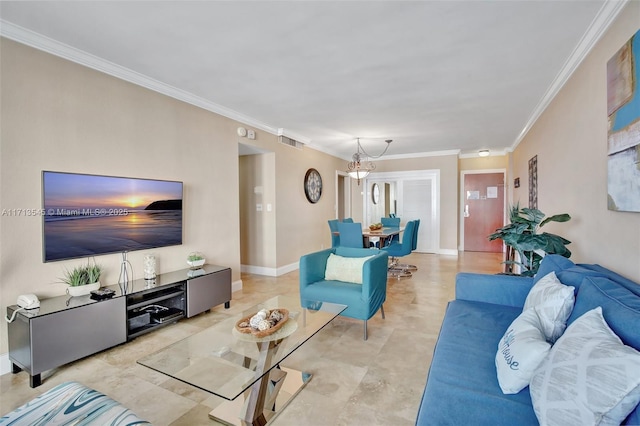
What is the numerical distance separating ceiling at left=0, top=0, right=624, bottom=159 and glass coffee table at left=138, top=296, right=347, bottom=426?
82.4 inches

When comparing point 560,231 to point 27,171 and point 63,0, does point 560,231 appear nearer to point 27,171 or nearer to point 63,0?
point 63,0

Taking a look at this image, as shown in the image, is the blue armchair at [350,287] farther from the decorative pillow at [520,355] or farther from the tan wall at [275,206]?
the tan wall at [275,206]

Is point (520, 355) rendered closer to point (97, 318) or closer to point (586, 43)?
point (586, 43)

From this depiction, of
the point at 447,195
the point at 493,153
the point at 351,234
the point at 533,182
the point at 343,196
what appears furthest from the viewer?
the point at 343,196

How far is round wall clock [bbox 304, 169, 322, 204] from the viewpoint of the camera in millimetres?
5953

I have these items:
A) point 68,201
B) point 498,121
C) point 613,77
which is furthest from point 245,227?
point 613,77

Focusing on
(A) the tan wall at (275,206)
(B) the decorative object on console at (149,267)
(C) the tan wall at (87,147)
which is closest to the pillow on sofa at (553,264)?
(B) the decorative object on console at (149,267)

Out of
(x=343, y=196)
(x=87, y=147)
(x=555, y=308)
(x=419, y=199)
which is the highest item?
(x=87, y=147)

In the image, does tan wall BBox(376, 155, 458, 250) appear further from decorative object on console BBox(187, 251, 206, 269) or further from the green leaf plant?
the green leaf plant

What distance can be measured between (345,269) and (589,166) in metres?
2.17

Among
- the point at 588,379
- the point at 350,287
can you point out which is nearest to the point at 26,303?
the point at 350,287

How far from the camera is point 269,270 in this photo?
524 cm

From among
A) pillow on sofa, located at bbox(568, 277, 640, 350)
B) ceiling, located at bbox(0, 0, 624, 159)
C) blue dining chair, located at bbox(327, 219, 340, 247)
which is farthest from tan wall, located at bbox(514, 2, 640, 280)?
blue dining chair, located at bbox(327, 219, 340, 247)

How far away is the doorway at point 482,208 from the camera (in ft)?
24.0
